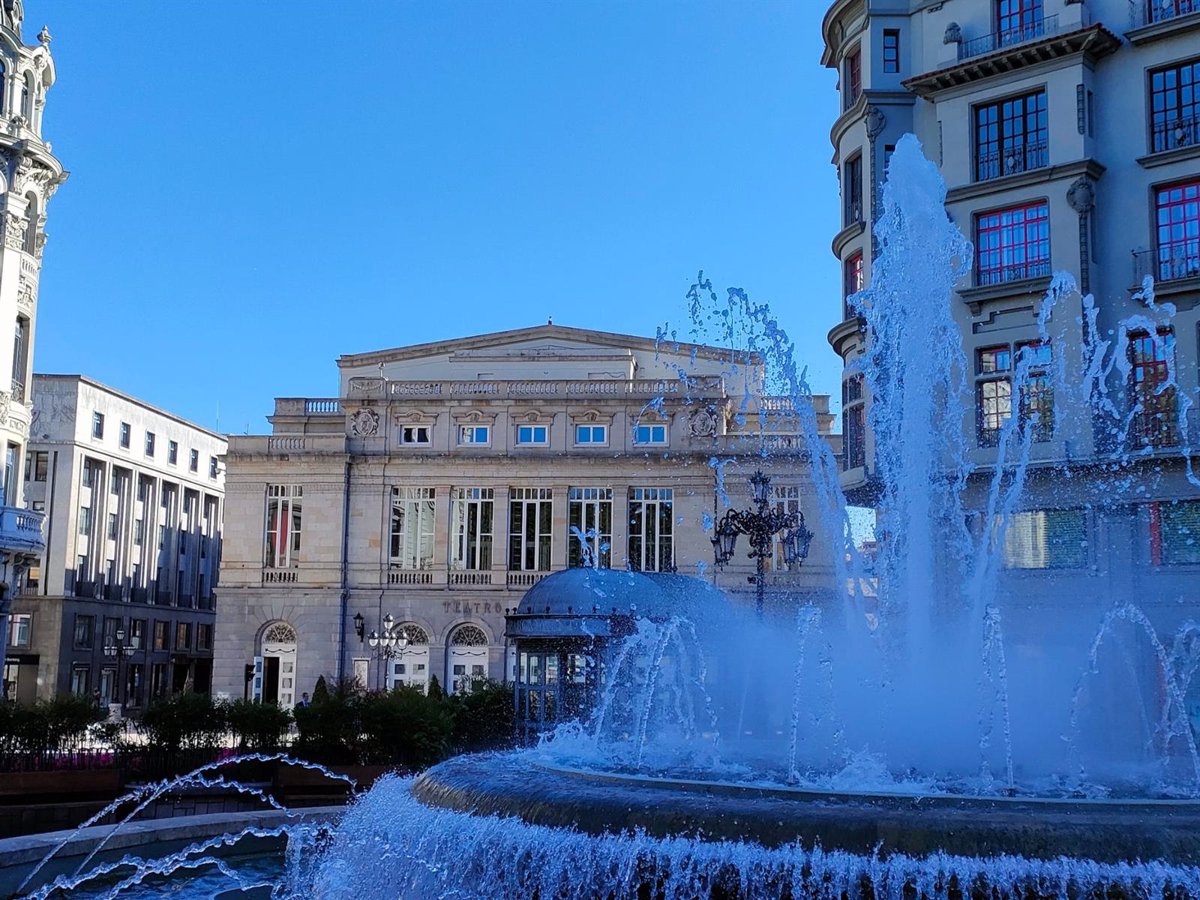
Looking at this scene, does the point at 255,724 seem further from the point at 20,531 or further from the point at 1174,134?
the point at 1174,134

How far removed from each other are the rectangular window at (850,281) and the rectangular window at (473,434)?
74.4ft

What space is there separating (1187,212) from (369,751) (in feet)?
63.6

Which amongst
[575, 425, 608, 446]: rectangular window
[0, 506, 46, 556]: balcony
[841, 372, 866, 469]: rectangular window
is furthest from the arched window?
[841, 372, 866, 469]: rectangular window

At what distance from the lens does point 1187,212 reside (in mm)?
26375

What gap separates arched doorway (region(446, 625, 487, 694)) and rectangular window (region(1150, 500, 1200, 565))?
28822 millimetres

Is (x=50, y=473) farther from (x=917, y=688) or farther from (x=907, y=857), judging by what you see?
(x=907, y=857)

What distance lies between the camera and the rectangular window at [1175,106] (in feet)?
87.1

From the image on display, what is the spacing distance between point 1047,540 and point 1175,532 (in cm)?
256

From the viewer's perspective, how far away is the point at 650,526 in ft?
163

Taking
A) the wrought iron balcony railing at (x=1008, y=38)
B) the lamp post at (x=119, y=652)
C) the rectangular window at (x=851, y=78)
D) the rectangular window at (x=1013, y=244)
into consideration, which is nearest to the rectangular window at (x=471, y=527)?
the lamp post at (x=119, y=652)

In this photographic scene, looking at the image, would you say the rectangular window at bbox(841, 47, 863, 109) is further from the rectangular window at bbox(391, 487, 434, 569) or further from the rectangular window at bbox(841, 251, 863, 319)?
the rectangular window at bbox(391, 487, 434, 569)

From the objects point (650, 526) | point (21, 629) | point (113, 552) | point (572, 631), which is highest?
point (650, 526)

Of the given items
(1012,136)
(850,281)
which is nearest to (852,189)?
(850,281)

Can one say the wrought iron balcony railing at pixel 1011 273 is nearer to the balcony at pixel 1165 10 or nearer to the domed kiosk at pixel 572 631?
the balcony at pixel 1165 10
